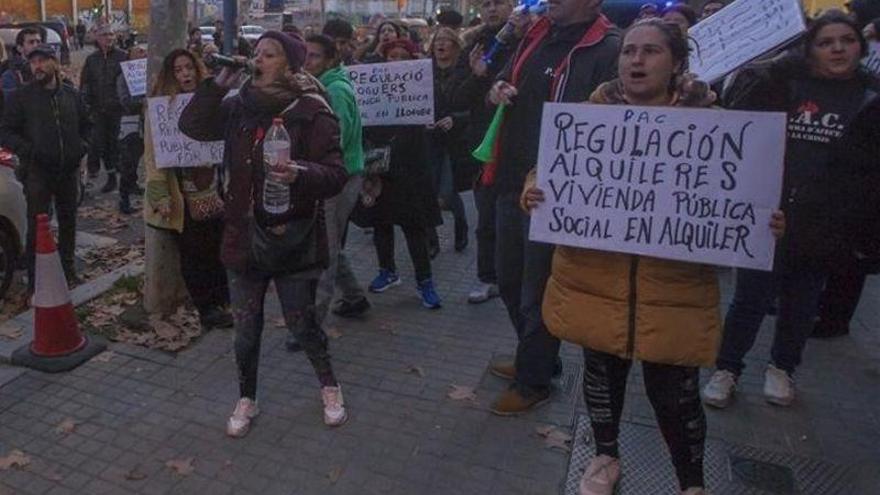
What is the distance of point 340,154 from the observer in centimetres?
350

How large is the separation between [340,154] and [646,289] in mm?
1489

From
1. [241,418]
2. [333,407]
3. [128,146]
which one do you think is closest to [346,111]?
[333,407]

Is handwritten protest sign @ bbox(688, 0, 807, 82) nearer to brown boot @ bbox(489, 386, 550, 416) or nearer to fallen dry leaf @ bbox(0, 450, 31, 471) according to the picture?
brown boot @ bbox(489, 386, 550, 416)

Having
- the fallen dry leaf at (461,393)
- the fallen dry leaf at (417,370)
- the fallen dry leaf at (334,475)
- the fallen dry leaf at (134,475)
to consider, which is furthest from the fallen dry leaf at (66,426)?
the fallen dry leaf at (461,393)

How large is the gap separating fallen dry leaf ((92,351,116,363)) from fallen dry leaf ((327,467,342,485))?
1826 mm

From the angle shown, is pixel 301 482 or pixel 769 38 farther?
pixel 769 38

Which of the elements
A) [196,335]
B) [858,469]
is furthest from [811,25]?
[196,335]

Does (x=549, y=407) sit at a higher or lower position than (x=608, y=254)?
lower

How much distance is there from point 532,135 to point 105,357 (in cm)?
280

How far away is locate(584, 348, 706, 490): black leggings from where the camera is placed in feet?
9.45

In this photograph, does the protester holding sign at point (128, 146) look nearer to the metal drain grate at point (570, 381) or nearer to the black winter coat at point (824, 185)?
the metal drain grate at point (570, 381)

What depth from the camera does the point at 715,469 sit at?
346cm

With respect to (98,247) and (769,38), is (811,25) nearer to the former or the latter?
(769,38)

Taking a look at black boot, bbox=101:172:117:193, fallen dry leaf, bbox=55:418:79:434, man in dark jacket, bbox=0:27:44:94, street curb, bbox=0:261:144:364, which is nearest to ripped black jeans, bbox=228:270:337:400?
fallen dry leaf, bbox=55:418:79:434
